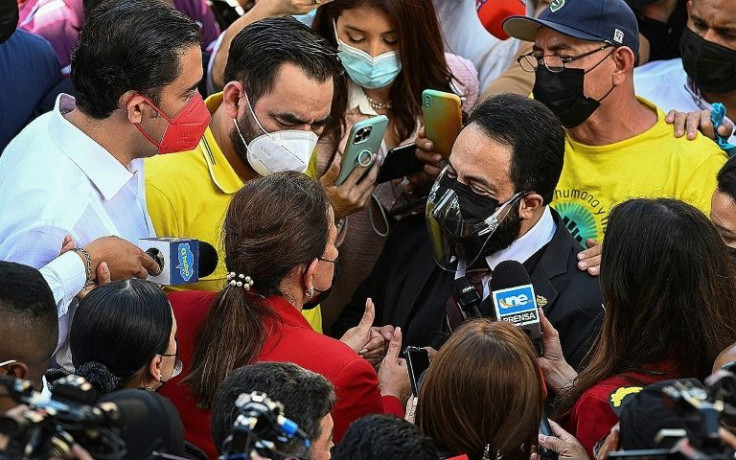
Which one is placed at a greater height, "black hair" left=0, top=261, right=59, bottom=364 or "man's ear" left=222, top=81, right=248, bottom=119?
"black hair" left=0, top=261, right=59, bottom=364

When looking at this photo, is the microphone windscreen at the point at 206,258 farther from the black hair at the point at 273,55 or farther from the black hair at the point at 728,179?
the black hair at the point at 728,179

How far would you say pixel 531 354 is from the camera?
132 inches

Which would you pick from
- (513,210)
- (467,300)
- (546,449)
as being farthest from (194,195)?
(546,449)

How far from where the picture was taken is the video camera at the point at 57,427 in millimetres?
2174

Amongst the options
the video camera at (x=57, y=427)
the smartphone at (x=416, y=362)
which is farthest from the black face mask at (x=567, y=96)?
the video camera at (x=57, y=427)

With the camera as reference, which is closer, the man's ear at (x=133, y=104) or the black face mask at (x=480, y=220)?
the man's ear at (x=133, y=104)

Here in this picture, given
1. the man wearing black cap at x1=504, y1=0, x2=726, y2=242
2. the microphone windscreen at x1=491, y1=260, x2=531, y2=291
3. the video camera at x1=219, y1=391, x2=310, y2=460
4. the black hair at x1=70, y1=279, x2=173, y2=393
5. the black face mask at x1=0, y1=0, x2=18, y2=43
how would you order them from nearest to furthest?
the video camera at x1=219, y1=391, x2=310, y2=460
the black hair at x1=70, y1=279, x2=173, y2=393
the microphone windscreen at x1=491, y1=260, x2=531, y2=291
the black face mask at x1=0, y1=0, x2=18, y2=43
the man wearing black cap at x1=504, y1=0, x2=726, y2=242

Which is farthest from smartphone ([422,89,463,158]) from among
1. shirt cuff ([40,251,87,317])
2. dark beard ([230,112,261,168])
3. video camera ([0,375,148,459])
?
video camera ([0,375,148,459])

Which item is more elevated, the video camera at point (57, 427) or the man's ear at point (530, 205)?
the video camera at point (57, 427)

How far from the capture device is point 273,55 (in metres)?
4.71

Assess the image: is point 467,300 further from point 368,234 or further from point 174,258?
point 368,234

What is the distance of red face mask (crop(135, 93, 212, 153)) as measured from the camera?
427cm

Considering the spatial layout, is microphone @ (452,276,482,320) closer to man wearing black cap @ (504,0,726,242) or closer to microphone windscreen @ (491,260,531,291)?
microphone windscreen @ (491,260,531,291)

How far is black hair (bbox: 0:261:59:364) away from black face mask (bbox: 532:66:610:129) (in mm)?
2761
